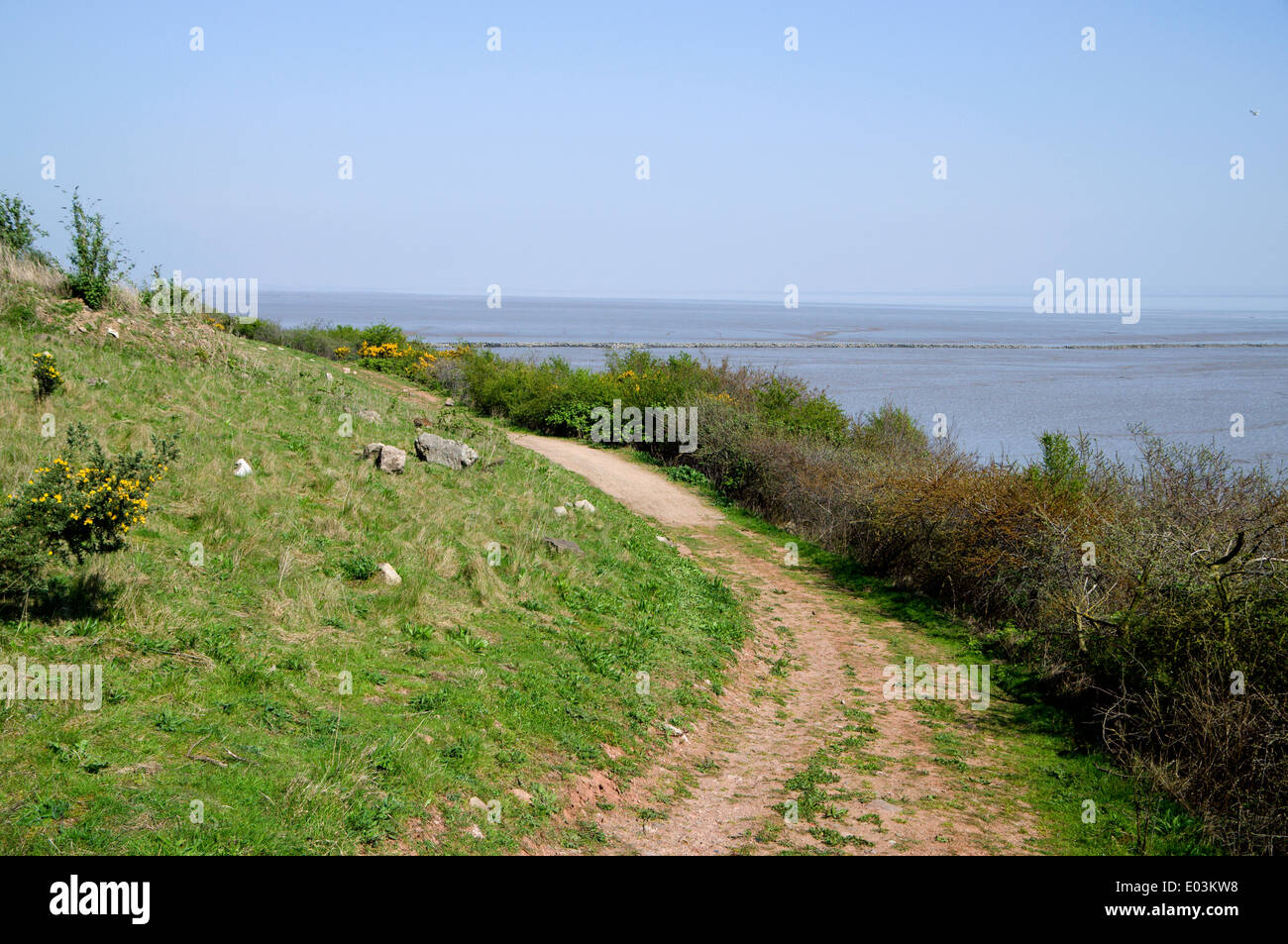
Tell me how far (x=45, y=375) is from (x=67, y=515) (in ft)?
22.8

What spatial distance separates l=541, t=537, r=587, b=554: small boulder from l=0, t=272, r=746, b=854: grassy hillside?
12.4 inches

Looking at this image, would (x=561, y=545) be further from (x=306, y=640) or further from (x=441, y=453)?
(x=306, y=640)

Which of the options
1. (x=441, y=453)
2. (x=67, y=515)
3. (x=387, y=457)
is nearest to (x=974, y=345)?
(x=441, y=453)

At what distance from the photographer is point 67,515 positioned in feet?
22.9

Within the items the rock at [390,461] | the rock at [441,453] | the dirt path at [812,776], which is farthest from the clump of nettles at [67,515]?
the rock at [441,453]

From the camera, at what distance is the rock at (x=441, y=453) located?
650 inches

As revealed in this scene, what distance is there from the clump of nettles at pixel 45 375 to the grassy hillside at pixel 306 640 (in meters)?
0.27

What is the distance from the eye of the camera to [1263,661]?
28.2 feet

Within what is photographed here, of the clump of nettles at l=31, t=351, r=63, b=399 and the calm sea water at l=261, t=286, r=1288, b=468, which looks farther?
the calm sea water at l=261, t=286, r=1288, b=468

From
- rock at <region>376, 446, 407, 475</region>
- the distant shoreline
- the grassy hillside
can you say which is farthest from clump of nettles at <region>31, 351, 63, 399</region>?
the distant shoreline

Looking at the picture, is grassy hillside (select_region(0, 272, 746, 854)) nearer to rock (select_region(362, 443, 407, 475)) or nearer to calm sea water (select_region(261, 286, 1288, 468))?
rock (select_region(362, 443, 407, 475))

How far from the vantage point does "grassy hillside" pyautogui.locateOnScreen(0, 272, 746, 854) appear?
5629 mm

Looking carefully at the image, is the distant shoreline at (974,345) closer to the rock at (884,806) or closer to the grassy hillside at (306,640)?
the grassy hillside at (306,640)

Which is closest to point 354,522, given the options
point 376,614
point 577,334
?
point 376,614
